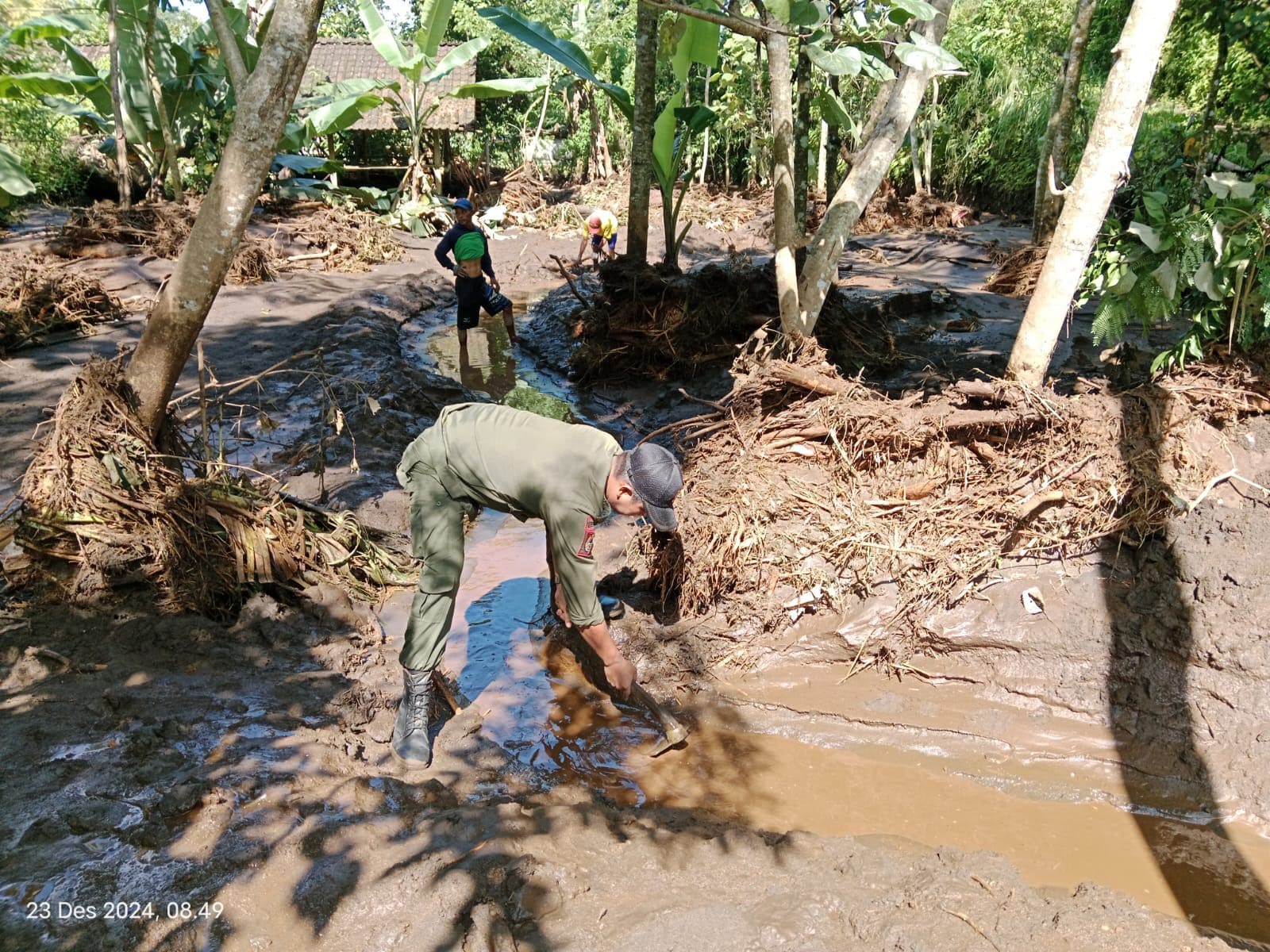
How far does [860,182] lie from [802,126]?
7.36 ft

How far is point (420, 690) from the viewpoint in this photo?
11.4 ft

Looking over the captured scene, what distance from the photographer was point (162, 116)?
13055 millimetres

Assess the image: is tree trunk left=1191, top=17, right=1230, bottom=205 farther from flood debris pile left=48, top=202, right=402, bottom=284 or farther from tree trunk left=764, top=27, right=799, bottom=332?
flood debris pile left=48, top=202, right=402, bottom=284

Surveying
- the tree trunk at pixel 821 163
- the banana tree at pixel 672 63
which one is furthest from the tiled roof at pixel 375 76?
the banana tree at pixel 672 63

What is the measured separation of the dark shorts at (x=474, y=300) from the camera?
8.62 m

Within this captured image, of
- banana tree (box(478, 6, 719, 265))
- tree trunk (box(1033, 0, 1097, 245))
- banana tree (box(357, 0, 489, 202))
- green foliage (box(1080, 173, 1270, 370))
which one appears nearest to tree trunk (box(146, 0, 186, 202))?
banana tree (box(357, 0, 489, 202))

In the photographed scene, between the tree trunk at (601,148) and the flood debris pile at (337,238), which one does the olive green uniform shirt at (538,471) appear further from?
the tree trunk at (601,148)

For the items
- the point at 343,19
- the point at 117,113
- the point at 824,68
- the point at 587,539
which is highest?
the point at 343,19

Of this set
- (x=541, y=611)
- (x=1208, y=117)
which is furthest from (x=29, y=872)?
(x=1208, y=117)

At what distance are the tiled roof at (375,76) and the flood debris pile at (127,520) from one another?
1530cm

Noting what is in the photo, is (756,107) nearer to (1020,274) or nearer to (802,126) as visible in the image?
(1020,274)

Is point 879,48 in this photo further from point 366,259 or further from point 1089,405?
point 366,259

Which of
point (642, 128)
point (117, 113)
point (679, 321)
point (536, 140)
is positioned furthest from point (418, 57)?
point (679, 321)

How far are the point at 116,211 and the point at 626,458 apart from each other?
12.2 m
